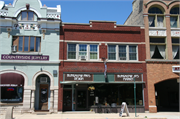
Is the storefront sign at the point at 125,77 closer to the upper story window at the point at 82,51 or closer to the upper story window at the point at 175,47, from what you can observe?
the upper story window at the point at 82,51

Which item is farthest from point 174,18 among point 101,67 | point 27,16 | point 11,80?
point 11,80

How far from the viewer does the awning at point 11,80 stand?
57.1ft

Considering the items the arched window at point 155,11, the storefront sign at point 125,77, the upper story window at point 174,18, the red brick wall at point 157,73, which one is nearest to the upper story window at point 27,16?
the storefront sign at point 125,77

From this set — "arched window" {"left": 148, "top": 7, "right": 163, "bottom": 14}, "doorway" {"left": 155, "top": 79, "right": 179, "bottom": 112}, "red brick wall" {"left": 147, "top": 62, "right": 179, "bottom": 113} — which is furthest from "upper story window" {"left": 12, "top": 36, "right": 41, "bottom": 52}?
"doorway" {"left": 155, "top": 79, "right": 179, "bottom": 112}

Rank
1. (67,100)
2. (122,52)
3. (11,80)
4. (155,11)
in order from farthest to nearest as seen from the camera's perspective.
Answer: (155,11) < (122,52) < (67,100) < (11,80)

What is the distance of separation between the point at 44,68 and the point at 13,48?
3610 mm

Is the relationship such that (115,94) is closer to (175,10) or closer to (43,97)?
(43,97)

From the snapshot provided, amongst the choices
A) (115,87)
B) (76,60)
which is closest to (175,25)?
(115,87)

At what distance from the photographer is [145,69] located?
19.7 metres

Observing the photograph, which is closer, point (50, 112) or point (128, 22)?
point (50, 112)

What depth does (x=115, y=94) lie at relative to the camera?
1950 cm

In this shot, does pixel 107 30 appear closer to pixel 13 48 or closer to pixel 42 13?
pixel 42 13

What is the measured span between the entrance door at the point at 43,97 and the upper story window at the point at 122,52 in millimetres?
7340

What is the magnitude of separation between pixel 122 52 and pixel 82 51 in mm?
4229
